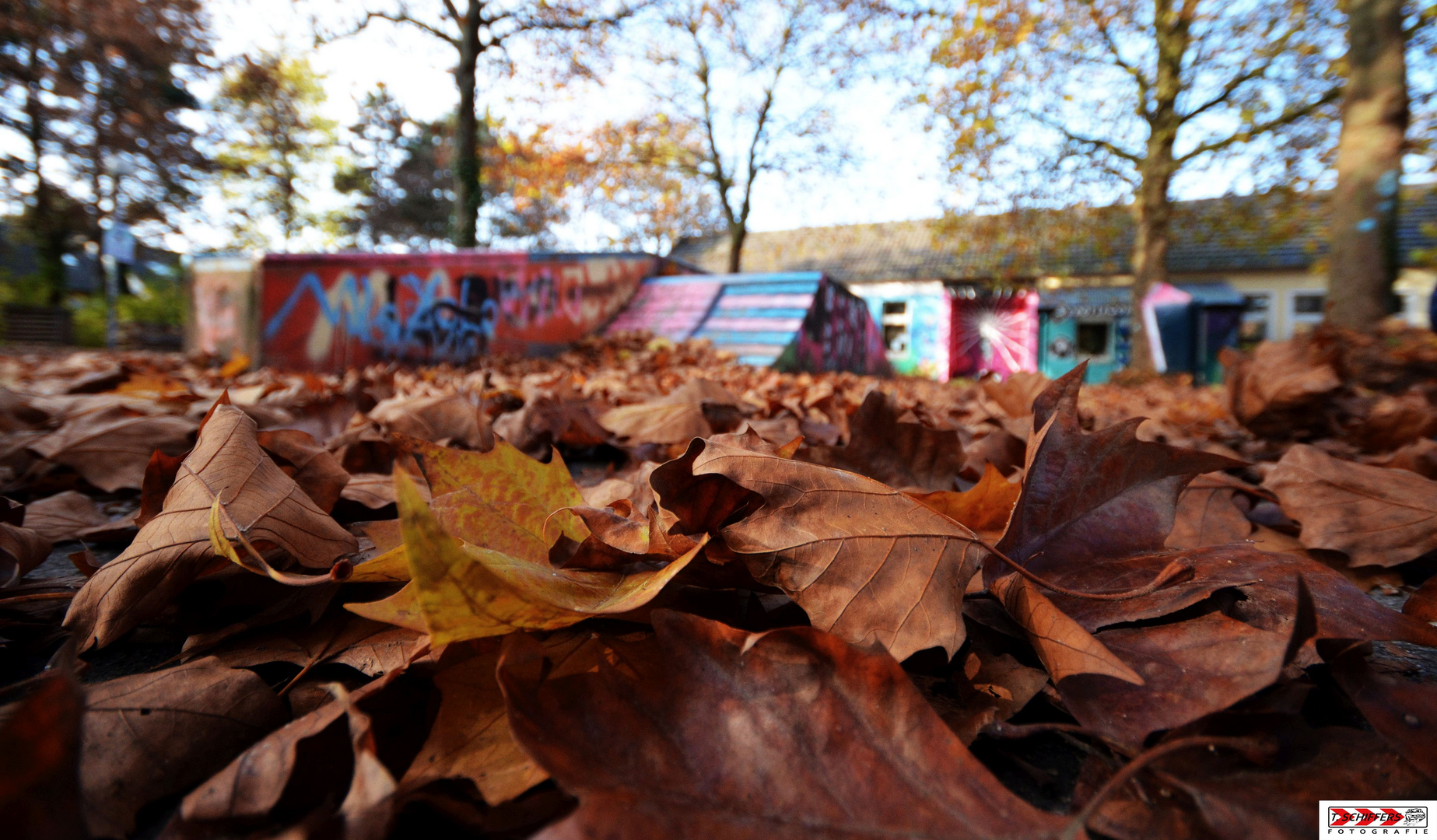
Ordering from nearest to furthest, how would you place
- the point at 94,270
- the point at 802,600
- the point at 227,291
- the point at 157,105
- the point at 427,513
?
the point at 427,513, the point at 802,600, the point at 227,291, the point at 157,105, the point at 94,270

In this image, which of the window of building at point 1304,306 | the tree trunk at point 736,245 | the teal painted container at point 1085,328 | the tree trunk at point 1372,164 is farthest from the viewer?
the teal painted container at point 1085,328

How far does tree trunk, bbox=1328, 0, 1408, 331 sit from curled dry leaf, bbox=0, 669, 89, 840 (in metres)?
5.55

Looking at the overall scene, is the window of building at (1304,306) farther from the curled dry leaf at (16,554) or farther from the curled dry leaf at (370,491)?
the curled dry leaf at (16,554)

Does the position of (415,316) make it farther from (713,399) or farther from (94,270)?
(94,270)

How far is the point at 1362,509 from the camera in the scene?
91 cm

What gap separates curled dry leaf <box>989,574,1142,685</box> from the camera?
0.51 metres

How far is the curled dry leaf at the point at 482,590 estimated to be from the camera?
39cm

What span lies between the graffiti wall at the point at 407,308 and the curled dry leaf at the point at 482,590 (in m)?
7.00

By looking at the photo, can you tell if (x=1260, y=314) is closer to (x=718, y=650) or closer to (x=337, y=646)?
(x=718, y=650)

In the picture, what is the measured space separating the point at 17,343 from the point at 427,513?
19031 millimetres

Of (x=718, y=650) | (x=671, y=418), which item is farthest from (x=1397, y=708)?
(x=671, y=418)

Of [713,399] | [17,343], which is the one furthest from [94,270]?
[713,399]

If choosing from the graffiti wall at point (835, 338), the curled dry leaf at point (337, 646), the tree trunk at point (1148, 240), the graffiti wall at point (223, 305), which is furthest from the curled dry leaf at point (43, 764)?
the tree trunk at point (1148, 240)

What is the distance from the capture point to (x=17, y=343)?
1347 centimetres
